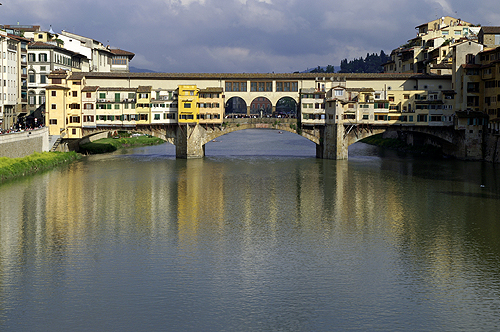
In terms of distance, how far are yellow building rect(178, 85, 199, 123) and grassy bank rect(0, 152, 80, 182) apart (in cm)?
1327

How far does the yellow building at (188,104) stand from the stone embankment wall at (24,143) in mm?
15314

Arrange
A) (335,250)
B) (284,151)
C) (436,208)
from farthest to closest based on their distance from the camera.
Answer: (284,151) → (436,208) → (335,250)

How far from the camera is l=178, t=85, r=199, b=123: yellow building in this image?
7325 centimetres

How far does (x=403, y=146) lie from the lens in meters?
89.2

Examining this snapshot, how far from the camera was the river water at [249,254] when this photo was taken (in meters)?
24.1

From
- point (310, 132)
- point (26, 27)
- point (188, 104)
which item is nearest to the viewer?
point (188, 104)

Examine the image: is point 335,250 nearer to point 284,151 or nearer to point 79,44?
point 284,151

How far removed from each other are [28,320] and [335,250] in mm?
15628

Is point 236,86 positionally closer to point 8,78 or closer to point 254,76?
point 254,76

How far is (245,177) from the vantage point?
192 ft

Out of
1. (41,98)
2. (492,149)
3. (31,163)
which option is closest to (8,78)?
(41,98)

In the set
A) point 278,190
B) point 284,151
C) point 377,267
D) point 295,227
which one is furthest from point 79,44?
point 377,267

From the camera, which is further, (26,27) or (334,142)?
(26,27)

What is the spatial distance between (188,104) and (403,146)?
3322 cm
